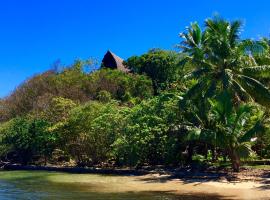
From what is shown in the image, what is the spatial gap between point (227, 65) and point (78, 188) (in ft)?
33.9

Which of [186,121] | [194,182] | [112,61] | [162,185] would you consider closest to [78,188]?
[162,185]

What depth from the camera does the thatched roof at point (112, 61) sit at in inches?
2277

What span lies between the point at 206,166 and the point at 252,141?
304 centimetres

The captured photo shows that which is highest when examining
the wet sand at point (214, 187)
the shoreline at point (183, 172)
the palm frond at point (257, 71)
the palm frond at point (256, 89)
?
the palm frond at point (257, 71)

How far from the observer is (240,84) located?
25.0m

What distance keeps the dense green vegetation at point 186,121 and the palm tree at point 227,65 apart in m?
0.05

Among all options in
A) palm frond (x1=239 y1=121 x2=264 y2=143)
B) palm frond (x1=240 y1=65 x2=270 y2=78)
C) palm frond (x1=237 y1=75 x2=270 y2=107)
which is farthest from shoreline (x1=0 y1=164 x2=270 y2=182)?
palm frond (x1=240 y1=65 x2=270 y2=78)

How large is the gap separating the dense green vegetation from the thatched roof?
65.1 feet

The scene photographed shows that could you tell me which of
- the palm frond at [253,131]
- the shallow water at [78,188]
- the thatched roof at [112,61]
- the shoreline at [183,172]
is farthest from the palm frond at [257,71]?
the thatched roof at [112,61]

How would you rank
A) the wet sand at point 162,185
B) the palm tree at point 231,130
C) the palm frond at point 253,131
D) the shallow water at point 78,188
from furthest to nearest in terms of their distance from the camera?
the palm tree at point 231,130, the palm frond at point 253,131, the shallow water at point 78,188, the wet sand at point 162,185

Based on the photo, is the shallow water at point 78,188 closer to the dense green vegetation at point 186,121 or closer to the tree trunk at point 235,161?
the dense green vegetation at point 186,121

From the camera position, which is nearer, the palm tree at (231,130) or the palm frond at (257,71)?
the palm tree at (231,130)

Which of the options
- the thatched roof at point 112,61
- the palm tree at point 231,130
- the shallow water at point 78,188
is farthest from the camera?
the thatched roof at point 112,61

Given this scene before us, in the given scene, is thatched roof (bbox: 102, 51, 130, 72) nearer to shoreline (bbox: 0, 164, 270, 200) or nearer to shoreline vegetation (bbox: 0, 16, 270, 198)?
shoreline vegetation (bbox: 0, 16, 270, 198)
